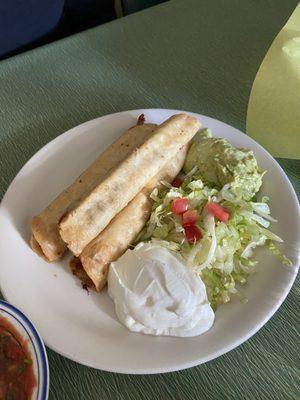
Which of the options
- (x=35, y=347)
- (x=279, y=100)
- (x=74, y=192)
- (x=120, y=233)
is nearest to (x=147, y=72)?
(x=279, y=100)

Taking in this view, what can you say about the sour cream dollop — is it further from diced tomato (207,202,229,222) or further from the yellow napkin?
the yellow napkin

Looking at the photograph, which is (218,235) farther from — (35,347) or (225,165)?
(35,347)

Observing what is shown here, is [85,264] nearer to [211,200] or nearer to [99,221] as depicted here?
[99,221]

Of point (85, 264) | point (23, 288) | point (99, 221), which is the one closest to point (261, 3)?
point (99, 221)

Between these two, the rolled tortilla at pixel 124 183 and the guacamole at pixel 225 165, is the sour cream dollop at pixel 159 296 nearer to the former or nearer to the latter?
the rolled tortilla at pixel 124 183

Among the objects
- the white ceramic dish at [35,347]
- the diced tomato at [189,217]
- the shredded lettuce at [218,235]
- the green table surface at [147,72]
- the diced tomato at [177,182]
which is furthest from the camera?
the green table surface at [147,72]

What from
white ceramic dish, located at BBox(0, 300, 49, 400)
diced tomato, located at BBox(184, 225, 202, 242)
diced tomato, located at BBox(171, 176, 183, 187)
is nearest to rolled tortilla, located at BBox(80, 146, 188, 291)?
diced tomato, located at BBox(171, 176, 183, 187)

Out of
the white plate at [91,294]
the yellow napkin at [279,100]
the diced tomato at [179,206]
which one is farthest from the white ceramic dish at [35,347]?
the yellow napkin at [279,100]
